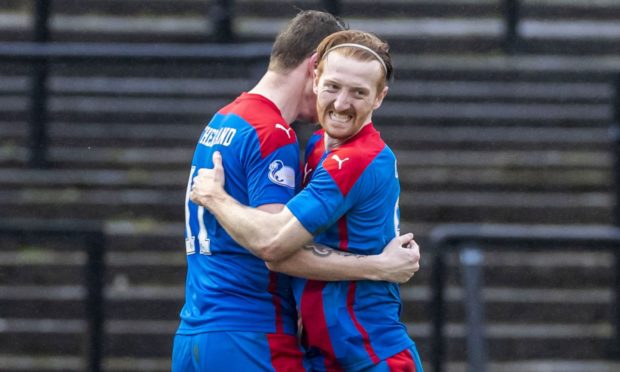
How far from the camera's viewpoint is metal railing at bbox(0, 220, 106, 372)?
21.1 feet

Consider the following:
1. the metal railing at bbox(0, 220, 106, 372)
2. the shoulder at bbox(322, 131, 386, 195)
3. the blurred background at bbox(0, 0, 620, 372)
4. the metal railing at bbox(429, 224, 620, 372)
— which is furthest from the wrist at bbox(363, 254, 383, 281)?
the metal railing at bbox(0, 220, 106, 372)

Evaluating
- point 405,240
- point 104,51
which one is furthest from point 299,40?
point 104,51

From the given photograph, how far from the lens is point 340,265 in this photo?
3943 mm

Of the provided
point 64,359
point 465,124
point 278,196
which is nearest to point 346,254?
point 278,196

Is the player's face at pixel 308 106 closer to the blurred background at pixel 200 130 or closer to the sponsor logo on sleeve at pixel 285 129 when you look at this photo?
the sponsor logo on sleeve at pixel 285 129

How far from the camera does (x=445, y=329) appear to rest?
6000 mm

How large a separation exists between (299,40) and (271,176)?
0.53m

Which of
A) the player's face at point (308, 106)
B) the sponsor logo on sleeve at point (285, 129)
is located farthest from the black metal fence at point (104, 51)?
the sponsor logo on sleeve at point (285, 129)

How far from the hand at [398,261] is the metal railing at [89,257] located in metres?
2.67

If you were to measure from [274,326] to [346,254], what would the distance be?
352 mm

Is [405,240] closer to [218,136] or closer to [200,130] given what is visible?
[218,136]

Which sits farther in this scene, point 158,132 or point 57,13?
point 57,13

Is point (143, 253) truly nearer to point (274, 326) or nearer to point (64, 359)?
point (64, 359)

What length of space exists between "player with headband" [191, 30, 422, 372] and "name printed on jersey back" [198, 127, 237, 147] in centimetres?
7
